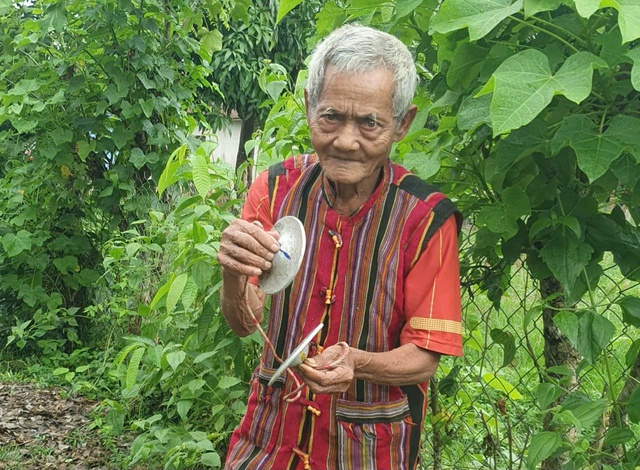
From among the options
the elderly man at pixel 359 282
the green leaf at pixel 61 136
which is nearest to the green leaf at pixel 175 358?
the elderly man at pixel 359 282

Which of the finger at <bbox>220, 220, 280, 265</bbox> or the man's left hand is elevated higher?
the finger at <bbox>220, 220, 280, 265</bbox>

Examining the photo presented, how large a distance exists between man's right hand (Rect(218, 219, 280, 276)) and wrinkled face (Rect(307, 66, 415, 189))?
0.28 m

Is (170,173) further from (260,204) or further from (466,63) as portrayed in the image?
(466,63)

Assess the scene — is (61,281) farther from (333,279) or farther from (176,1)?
(333,279)

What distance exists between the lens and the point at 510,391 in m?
2.97

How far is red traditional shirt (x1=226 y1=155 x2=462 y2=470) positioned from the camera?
6.39 ft

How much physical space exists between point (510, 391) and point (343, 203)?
4.19ft

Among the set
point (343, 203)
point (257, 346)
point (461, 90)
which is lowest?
point (257, 346)

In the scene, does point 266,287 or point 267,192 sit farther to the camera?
point 267,192

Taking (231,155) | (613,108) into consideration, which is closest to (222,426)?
(613,108)

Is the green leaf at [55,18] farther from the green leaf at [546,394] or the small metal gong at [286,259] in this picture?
the green leaf at [546,394]

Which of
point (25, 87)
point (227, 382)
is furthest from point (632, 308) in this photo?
point (25, 87)

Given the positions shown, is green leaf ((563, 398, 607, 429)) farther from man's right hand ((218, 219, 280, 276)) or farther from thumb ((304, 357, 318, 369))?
man's right hand ((218, 219, 280, 276))

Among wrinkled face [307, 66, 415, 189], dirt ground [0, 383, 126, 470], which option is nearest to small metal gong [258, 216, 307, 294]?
wrinkled face [307, 66, 415, 189]
